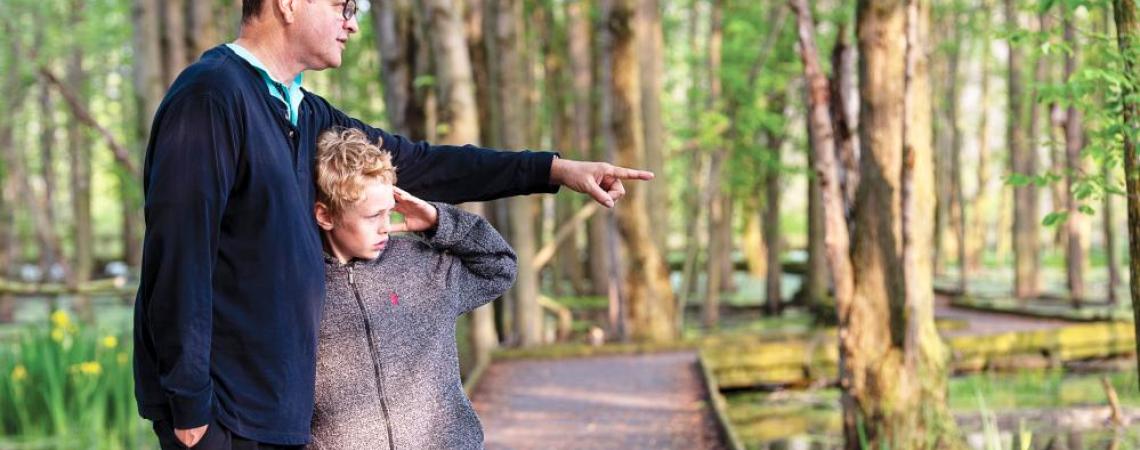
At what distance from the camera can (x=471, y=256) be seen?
3098 millimetres


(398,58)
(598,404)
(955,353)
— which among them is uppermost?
(398,58)

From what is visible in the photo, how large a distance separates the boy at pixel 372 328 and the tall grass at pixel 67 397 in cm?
481

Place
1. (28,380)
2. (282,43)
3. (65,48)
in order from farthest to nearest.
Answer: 1. (65,48)
2. (28,380)
3. (282,43)

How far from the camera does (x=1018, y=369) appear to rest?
46.5 feet

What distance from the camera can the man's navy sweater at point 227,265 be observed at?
253cm

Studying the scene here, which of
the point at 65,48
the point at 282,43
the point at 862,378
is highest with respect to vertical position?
the point at 65,48

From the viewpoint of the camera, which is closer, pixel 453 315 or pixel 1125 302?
pixel 453 315

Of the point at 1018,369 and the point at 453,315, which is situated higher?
the point at 453,315

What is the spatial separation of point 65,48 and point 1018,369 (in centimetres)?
1807

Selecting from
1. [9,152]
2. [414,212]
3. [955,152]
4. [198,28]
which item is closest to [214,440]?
[414,212]

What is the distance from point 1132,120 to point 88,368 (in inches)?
231

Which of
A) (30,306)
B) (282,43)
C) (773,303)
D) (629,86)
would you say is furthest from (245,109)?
(30,306)

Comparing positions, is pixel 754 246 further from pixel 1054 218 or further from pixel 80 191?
pixel 1054 218

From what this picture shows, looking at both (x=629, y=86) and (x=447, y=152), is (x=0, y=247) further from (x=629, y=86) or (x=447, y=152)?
(x=447, y=152)
